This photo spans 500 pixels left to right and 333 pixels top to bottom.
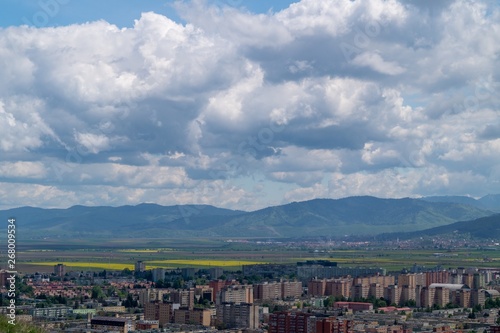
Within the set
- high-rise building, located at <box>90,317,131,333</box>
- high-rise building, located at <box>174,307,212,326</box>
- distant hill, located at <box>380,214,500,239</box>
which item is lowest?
high-rise building, located at <box>174,307,212,326</box>

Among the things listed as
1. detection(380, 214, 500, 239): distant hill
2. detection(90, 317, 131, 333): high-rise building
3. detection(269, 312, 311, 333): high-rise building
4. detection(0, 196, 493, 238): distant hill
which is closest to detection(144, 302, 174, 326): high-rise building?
detection(90, 317, 131, 333): high-rise building

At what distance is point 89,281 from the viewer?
50.5 m

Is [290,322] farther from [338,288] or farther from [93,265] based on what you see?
[93,265]

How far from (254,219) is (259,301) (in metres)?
134

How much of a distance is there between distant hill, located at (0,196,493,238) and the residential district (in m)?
94.7

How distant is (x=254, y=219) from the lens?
17462 cm

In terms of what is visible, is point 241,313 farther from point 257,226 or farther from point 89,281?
point 257,226

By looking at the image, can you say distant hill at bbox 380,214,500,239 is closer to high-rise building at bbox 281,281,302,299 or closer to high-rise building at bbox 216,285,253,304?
high-rise building at bbox 281,281,302,299

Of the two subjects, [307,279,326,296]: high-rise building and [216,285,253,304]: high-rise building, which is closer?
[216,285,253,304]: high-rise building

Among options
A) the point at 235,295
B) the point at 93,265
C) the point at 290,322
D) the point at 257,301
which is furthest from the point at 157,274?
the point at 290,322

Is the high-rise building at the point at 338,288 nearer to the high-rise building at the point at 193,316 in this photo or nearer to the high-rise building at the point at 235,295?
the high-rise building at the point at 235,295

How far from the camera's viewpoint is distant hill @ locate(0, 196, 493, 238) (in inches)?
6255

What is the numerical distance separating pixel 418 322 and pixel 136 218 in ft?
527

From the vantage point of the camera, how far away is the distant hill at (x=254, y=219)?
15888 centimetres
